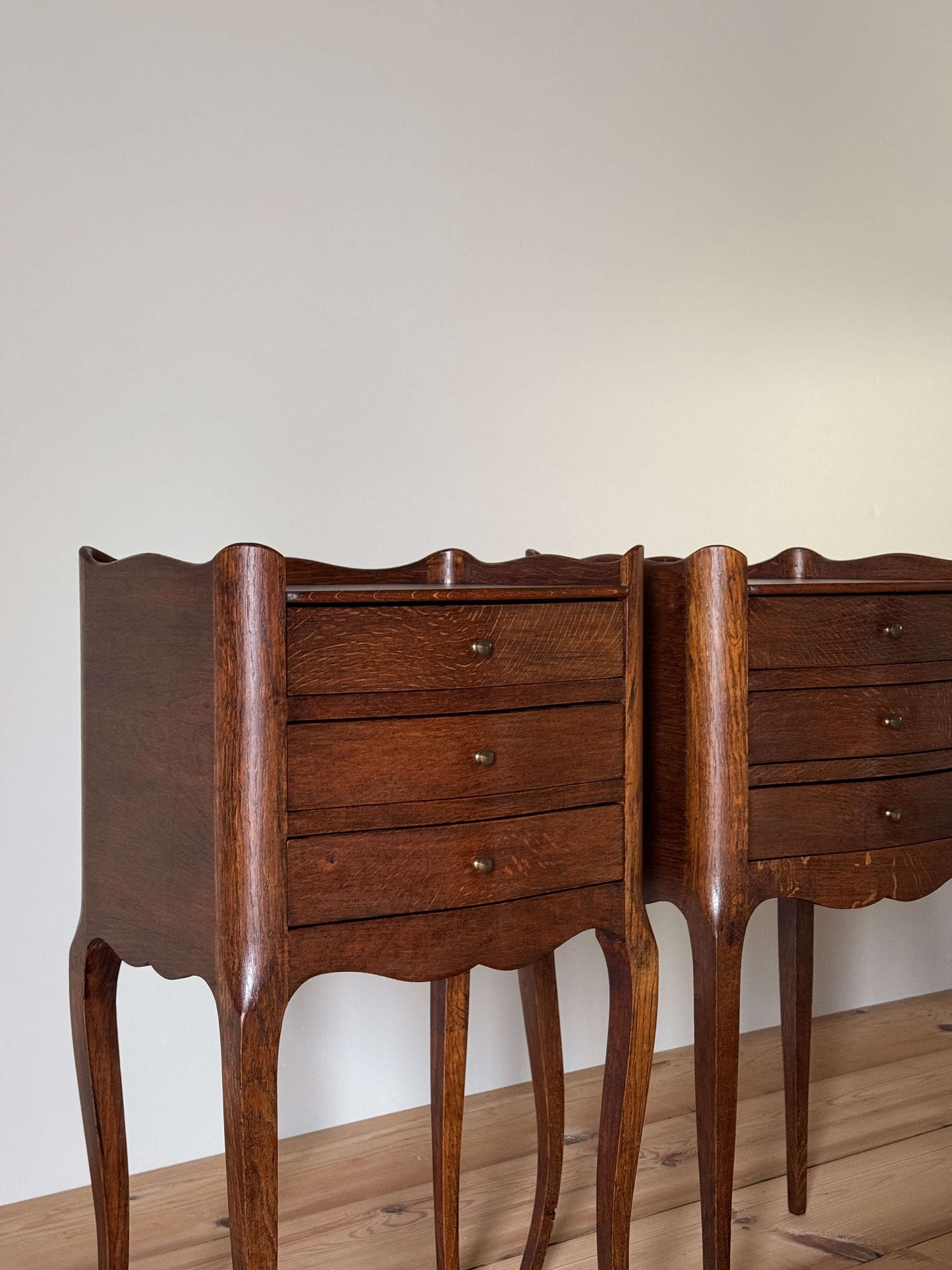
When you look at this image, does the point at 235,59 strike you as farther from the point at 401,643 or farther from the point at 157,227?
the point at 401,643

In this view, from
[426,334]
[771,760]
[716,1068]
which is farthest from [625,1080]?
[426,334]

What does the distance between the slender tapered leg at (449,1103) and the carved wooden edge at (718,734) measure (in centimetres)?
31

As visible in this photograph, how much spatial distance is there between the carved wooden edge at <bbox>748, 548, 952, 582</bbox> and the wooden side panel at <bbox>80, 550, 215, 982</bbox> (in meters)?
0.86

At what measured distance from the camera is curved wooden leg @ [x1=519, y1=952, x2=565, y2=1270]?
1526 millimetres

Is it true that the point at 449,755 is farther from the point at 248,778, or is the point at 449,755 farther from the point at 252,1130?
the point at 252,1130

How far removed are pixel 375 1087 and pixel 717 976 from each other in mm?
853

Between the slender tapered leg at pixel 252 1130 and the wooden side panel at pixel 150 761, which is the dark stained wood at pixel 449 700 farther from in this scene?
the slender tapered leg at pixel 252 1130

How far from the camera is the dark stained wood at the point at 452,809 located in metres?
1.10

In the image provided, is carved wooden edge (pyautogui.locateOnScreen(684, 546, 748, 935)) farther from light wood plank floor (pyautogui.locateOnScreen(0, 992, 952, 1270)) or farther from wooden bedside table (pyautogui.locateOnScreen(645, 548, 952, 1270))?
light wood plank floor (pyautogui.locateOnScreen(0, 992, 952, 1270))

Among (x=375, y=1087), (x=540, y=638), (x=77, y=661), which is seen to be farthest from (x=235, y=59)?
(x=375, y=1087)

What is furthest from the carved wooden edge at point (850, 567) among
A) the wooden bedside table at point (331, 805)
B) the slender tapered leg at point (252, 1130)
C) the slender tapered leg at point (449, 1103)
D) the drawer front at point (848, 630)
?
the slender tapered leg at point (252, 1130)

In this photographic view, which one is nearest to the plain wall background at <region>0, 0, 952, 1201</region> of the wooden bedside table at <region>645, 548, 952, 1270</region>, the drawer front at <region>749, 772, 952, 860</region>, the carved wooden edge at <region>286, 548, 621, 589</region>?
the carved wooden edge at <region>286, 548, 621, 589</region>

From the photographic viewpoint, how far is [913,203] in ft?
8.51

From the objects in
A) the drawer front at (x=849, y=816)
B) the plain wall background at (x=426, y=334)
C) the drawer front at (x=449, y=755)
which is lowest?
the drawer front at (x=849, y=816)
